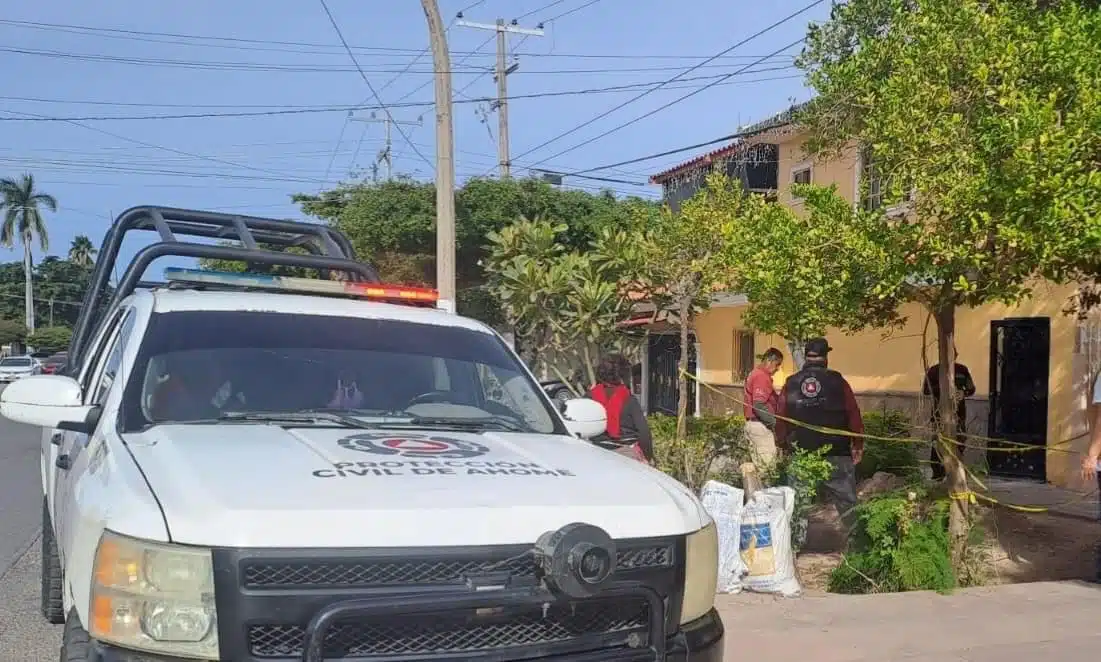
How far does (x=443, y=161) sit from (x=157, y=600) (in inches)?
436

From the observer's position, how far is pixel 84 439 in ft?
12.8

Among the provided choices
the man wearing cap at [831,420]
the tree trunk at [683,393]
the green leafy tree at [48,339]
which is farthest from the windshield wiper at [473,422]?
the green leafy tree at [48,339]

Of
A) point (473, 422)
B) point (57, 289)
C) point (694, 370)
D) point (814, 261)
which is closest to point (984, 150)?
point (814, 261)

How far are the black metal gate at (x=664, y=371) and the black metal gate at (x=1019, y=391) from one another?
28.8ft

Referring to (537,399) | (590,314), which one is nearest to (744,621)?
(537,399)

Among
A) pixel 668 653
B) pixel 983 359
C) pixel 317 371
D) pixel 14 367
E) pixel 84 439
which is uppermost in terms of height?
pixel 317 371

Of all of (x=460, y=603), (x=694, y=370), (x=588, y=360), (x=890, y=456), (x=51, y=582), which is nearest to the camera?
(x=460, y=603)

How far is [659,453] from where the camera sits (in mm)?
9336

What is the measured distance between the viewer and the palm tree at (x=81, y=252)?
93.6 m

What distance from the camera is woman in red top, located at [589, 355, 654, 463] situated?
286 inches

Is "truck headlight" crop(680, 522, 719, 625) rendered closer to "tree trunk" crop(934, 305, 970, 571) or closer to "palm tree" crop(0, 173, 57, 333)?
"tree trunk" crop(934, 305, 970, 571)

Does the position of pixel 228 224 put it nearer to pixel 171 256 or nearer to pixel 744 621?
pixel 171 256

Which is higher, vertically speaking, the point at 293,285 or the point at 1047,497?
the point at 293,285

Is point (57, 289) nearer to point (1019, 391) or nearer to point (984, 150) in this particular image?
point (1019, 391)
